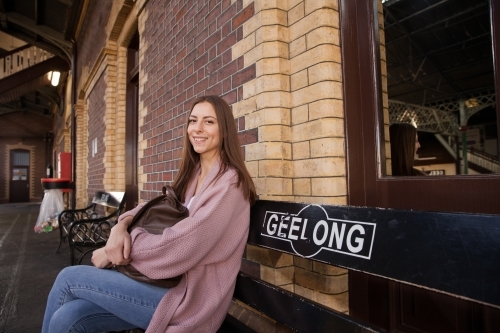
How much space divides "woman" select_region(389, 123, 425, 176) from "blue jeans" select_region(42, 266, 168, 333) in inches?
57.7

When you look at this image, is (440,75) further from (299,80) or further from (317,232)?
(317,232)

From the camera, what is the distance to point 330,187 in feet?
5.09

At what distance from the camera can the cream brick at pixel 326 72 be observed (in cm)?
158

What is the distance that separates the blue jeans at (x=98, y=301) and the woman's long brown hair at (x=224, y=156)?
519mm

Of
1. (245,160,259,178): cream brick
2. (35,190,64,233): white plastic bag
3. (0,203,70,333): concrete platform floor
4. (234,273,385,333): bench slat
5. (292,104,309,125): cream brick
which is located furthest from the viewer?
(35,190,64,233): white plastic bag

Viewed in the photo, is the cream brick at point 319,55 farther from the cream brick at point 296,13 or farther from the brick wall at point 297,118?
the cream brick at point 296,13

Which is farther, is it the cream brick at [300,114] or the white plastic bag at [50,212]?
the white plastic bag at [50,212]

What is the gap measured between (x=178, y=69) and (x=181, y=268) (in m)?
2.16

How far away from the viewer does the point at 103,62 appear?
5.77 m

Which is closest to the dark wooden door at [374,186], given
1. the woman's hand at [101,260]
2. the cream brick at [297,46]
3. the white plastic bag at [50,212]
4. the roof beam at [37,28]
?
the cream brick at [297,46]

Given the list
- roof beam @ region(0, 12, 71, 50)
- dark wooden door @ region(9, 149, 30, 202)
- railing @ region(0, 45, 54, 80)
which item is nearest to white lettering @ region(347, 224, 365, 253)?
roof beam @ region(0, 12, 71, 50)

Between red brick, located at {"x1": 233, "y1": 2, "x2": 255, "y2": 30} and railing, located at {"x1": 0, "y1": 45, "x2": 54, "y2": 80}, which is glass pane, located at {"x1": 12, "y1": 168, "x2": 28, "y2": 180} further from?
red brick, located at {"x1": 233, "y1": 2, "x2": 255, "y2": 30}

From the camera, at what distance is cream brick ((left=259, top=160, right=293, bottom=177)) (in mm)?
1734

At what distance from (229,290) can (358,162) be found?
892 mm
